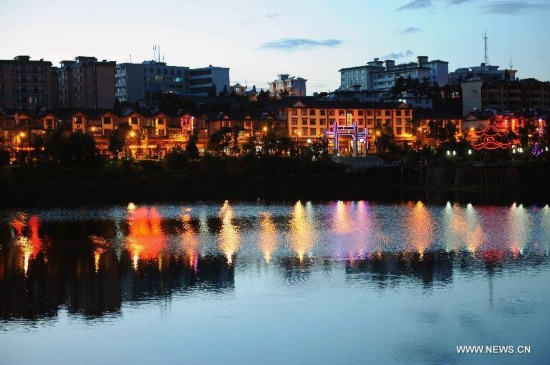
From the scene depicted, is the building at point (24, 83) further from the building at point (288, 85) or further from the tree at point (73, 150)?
the building at point (288, 85)

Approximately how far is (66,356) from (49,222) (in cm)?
3389

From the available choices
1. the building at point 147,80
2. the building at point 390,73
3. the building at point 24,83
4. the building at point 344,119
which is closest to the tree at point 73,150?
the building at point 344,119

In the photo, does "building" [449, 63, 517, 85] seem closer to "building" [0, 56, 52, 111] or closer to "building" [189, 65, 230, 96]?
"building" [189, 65, 230, 96]

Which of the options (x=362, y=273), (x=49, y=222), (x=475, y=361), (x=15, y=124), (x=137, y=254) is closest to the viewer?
(x=475, y=361)

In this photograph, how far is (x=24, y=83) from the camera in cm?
12675

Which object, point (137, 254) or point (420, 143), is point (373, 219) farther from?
point (420, 143)

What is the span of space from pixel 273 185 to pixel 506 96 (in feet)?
194

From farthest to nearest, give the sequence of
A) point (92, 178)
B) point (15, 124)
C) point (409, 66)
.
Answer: point (409, 66)
point (15, 124)
point (92, 178)

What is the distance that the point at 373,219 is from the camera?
54.4 metres

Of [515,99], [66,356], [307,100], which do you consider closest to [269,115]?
[307,100]

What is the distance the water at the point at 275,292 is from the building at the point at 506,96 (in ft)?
274

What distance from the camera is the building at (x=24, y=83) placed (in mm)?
124688

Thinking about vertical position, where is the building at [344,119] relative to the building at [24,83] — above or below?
below

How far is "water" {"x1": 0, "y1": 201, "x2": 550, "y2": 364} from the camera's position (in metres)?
21.8
